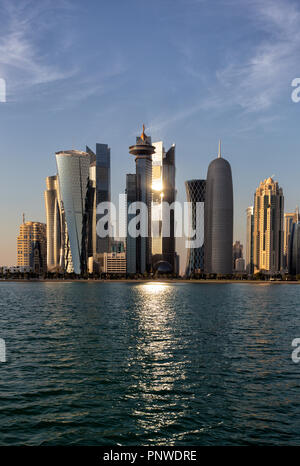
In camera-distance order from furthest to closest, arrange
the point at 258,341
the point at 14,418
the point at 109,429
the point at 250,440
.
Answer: the point at 258,341, the point at 14,418, the point at 109,429, the point at 250,440

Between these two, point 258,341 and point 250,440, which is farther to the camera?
point 258,341

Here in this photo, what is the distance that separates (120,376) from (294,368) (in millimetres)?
19557

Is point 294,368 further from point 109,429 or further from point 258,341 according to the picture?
point 109,429

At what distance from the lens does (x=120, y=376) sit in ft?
130

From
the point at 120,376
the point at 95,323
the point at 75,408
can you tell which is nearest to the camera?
the point at 75,408

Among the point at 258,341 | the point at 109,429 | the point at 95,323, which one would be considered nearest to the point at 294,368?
the point at 258,341

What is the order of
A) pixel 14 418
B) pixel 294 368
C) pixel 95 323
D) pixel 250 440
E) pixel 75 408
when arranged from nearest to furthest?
pixel 250 440, pixel 14 418, pixel 75 408, pixel 294 368, pixel 95 323
